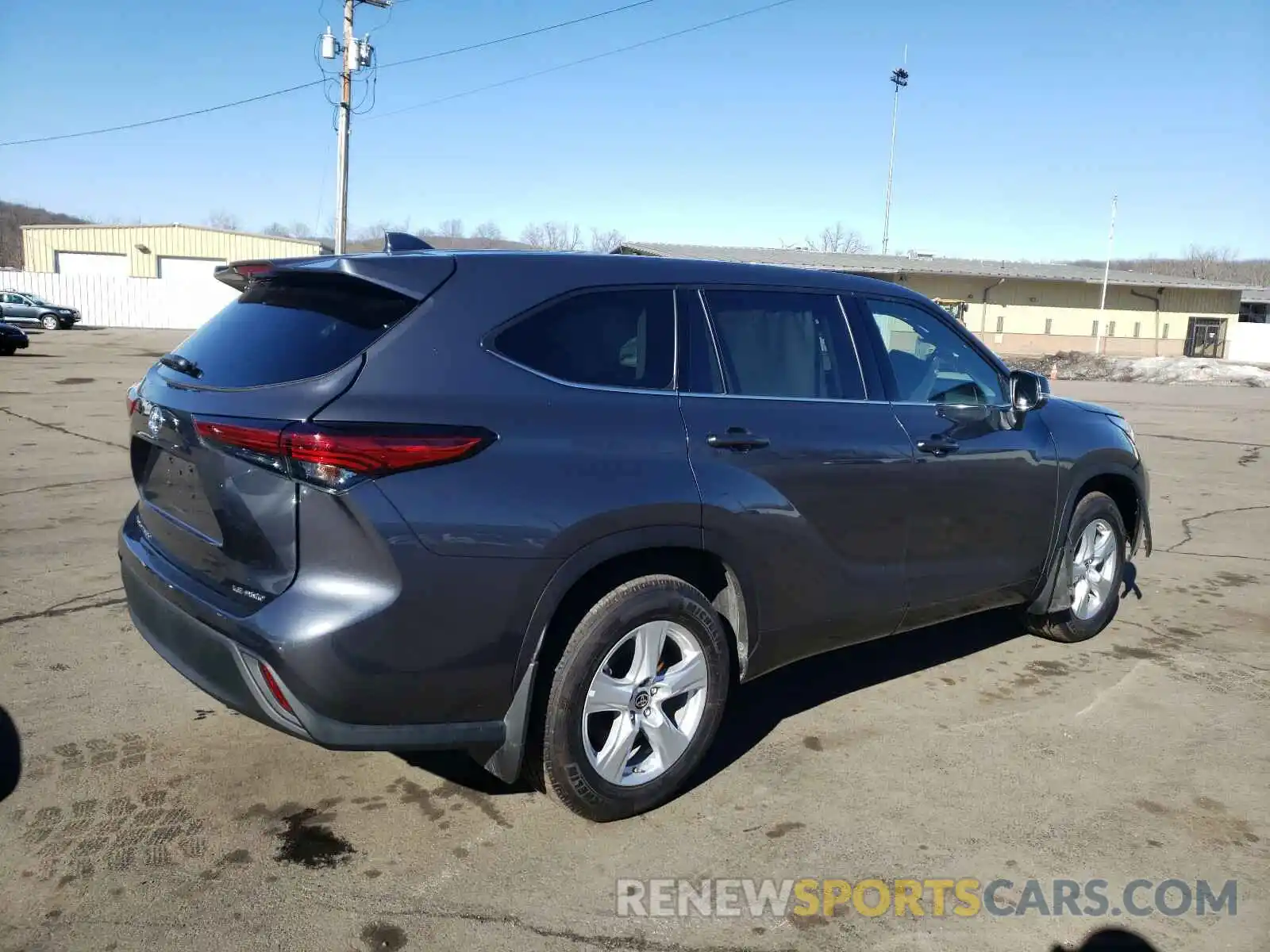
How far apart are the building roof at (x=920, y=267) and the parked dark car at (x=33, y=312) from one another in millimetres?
25731

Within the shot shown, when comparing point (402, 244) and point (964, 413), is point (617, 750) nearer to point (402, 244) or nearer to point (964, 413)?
point (402, 244)

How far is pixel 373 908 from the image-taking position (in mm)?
2848

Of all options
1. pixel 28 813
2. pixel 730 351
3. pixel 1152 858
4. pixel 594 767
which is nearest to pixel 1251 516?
pixel 1152 858

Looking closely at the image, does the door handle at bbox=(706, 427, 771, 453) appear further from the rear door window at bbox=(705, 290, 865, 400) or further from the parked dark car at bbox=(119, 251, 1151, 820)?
the rear door window at bbox=(705, 290, 865, 400)

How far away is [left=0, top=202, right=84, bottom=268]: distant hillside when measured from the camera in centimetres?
9730

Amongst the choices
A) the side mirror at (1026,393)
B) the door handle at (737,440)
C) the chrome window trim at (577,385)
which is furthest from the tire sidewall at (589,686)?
the side mirror at (1026,393)

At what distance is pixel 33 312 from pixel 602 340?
4852cm

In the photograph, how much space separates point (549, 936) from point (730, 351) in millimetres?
2043

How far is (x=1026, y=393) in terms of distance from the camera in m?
4.64

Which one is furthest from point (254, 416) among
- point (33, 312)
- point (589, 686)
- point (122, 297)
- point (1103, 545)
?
point (122, 297)

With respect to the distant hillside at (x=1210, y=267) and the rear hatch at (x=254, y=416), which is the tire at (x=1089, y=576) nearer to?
the rear hatch at (x=254, y=416)

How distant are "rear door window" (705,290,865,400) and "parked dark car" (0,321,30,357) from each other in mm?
28677

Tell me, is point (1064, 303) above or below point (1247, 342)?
above

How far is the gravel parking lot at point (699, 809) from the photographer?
9.25 feet
